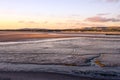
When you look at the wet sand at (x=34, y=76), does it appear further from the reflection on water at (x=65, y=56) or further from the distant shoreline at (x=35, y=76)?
the reflection on water at (x=65, y=56)

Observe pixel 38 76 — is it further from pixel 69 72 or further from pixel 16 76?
pixel 69 72

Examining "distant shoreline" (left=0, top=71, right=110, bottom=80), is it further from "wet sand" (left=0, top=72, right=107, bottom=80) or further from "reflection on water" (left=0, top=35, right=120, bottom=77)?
"reflection on water" (left=0, top=35, right=120, bottom=77)

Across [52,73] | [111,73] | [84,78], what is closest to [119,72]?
[111,73]

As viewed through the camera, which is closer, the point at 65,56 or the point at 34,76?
the point at 34,76

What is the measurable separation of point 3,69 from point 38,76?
236 cm

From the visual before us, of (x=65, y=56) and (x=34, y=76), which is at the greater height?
(x=34, y=76)

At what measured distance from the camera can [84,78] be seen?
389 inches

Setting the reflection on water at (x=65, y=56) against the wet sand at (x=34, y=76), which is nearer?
the wet sand at (x=34, y=76)

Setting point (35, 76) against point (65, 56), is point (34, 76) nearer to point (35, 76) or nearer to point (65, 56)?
point (35, 76)

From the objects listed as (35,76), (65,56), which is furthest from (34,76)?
(65,56)

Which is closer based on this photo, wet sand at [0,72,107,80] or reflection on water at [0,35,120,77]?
wet sand at [0,72,107,80]

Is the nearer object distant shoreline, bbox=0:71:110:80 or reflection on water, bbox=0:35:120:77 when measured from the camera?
distant shoreline, bbox=0:71:110:80

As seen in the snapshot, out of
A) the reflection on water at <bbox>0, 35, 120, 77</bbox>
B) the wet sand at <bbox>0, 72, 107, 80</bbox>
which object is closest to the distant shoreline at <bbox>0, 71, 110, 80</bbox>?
the wet sand at <bbox>0, 72, 107, 80</bbox>

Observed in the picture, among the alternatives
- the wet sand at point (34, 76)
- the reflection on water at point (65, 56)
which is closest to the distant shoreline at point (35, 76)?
the wet sand at point (34, 76)
